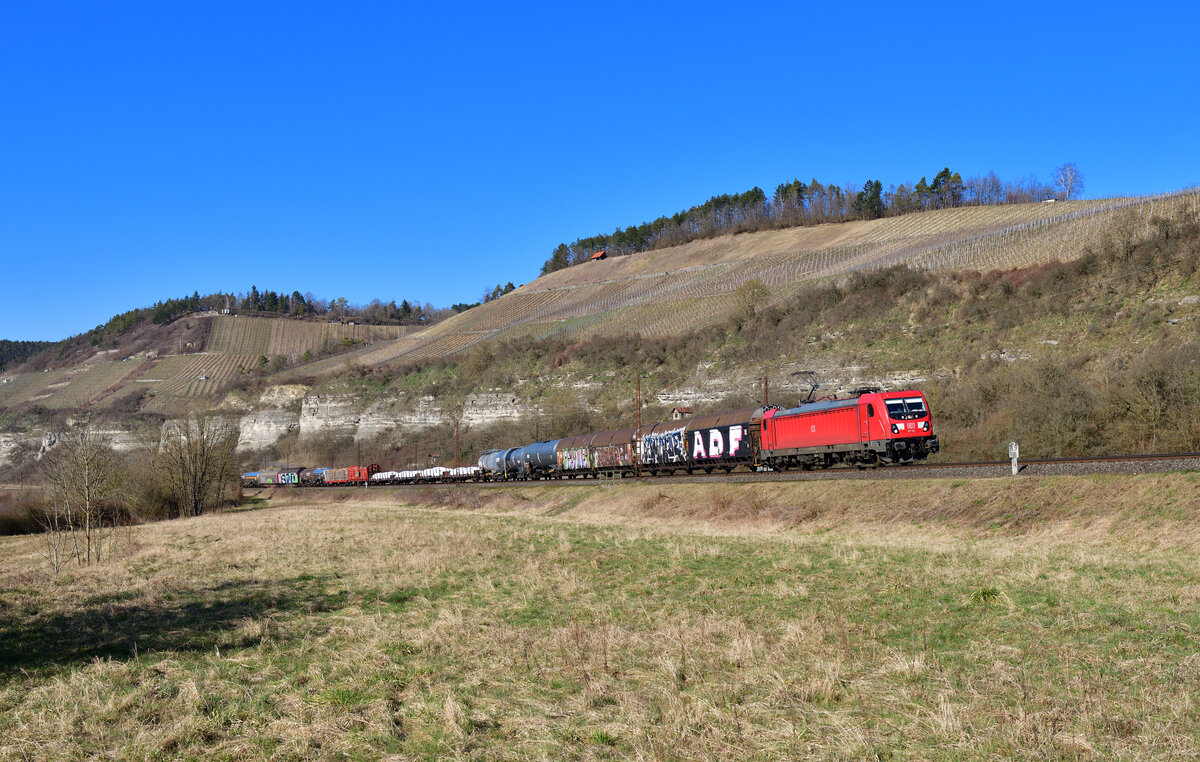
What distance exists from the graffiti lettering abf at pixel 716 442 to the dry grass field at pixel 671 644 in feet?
57.8

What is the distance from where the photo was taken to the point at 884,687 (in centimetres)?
944

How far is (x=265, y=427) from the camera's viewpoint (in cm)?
14088

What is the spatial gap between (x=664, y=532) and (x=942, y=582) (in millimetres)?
14502

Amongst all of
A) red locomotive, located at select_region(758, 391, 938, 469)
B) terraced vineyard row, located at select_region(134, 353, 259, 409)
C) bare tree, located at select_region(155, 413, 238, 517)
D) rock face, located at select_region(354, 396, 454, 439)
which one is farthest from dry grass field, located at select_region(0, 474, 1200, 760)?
terraced vineyard row, located at select_region(134, 353, 259, 409)

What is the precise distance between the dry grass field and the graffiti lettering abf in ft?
57.8

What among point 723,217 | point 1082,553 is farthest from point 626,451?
point 723,217

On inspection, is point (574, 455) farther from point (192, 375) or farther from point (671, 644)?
point (192, 375)

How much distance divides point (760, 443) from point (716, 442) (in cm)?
372

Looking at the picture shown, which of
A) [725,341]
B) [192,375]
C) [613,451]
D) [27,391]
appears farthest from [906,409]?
[27,391]

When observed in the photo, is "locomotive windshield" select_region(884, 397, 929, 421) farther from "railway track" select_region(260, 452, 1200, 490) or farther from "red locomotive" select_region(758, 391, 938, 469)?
"railway track" select_region(260, 452, 1200, 490)

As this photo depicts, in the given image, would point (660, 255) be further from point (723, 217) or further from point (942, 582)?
point (942, 582)

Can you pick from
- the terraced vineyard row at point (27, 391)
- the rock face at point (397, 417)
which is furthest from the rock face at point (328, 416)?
the terraced vineyard row at point (27, 391)

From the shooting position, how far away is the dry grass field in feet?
27.0

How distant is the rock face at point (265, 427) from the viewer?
139750 millimetres
